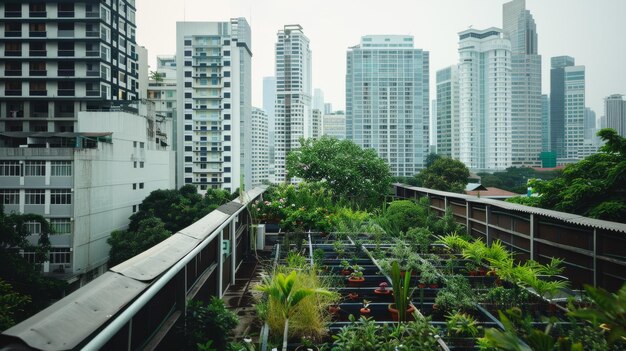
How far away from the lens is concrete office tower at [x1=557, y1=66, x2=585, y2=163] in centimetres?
11244

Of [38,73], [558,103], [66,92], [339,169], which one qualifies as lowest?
[339,169]

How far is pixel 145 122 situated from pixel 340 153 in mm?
21875

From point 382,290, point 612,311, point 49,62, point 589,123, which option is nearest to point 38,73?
point 49,62

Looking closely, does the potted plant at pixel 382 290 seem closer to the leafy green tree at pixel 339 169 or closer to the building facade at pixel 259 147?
the leafy green tree at pixel 339 169

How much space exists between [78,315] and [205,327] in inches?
44.9

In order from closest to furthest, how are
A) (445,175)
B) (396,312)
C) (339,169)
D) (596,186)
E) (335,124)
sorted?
(396,312)
(596,186)
(339,169)
(445,175)
(335,124)

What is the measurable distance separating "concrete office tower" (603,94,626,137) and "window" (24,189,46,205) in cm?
10419

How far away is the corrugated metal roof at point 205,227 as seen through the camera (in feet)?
9.08

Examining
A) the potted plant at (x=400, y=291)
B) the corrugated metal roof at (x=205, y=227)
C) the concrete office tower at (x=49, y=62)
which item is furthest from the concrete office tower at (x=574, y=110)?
the corrugated metal roof at (x=205, y=227)

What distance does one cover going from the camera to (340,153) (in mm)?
18234

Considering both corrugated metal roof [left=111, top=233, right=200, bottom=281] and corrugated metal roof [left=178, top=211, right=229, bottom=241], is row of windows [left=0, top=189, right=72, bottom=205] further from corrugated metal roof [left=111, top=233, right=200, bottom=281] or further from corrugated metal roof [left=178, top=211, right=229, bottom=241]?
corrugated metal roof [left=111, top=233, right=200, bottom=281]

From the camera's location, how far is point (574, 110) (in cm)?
12106

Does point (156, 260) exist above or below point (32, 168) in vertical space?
below

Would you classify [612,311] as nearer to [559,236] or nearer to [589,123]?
[559,236]
